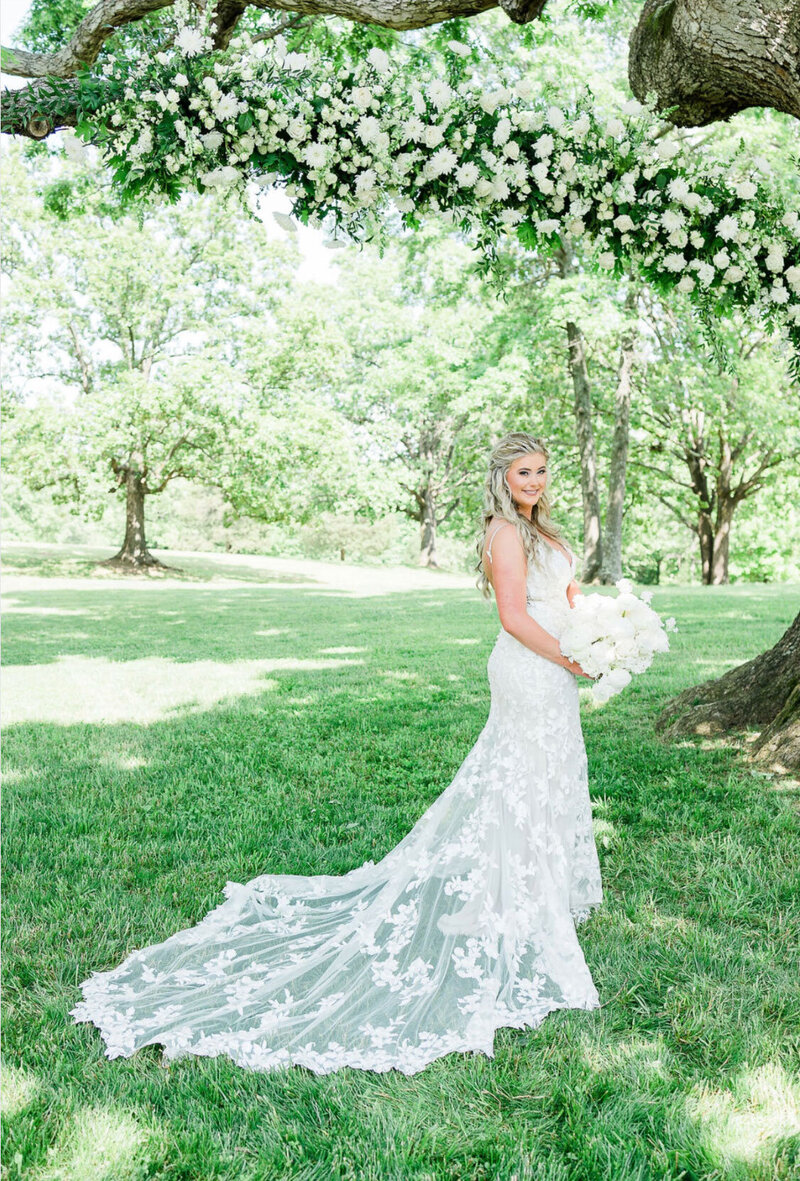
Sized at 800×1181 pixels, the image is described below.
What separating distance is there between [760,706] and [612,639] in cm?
358

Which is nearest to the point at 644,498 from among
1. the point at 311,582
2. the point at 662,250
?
the point at 311,582

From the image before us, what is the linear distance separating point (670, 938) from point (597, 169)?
3.89 m

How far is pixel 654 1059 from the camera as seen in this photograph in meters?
3.10

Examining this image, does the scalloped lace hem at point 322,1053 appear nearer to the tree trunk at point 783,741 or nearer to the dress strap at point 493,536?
the dress strap at point 493,536

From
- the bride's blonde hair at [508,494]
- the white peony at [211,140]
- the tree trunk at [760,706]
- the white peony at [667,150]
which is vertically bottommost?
the tree trunk at [760,706]

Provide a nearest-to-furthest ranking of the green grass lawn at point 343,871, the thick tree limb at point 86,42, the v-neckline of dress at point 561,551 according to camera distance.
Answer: the green grass lawn at point 343,871
the v-neckline of dress at point 561,551
the thick tree limb at point 86,42

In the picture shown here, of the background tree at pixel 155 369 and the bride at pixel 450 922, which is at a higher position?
the background tree at pixel 155 369

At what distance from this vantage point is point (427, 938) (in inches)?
151

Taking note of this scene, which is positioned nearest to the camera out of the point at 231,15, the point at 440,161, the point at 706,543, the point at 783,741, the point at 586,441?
the point at 440,161

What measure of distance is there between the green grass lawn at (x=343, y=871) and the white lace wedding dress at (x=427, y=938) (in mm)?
134

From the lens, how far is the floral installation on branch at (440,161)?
386cm

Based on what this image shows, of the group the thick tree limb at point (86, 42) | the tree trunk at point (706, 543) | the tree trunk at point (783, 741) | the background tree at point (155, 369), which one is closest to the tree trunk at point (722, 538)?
the tree trunk at point (706, 543)

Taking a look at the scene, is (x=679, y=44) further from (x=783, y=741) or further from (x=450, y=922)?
(x=450, y=922)

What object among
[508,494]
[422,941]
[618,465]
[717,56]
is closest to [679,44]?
[717,56]
